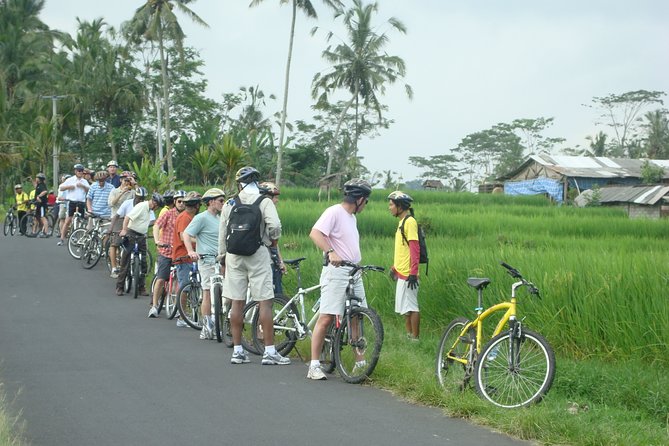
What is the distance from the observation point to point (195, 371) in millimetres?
8984

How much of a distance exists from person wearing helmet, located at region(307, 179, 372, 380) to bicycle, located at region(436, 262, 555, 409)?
1.38 meters

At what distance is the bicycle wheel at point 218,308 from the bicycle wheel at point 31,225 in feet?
54.6

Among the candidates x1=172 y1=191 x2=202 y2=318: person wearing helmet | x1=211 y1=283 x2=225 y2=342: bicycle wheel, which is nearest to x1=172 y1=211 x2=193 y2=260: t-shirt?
x1=172 y1=191 x2=202 y2=318: person wearing helmet

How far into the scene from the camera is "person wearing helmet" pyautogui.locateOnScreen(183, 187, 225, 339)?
Result: 11414 millimetres

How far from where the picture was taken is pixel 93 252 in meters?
19.1

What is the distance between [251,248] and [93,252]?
1082 cm

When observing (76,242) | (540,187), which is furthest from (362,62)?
(76,242)

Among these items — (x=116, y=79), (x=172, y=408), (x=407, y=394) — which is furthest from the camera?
(x=116, y=79)

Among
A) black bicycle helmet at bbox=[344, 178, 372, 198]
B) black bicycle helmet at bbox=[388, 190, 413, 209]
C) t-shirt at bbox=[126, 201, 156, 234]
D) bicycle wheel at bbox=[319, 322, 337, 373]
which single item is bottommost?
bicycle wheel at bbox=[319, 322, 337, 373]

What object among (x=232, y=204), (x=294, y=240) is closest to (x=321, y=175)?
(x=294, y=240)

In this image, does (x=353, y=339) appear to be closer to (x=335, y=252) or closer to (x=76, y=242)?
(x=335, y=252)

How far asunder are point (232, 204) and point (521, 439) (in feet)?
13.7

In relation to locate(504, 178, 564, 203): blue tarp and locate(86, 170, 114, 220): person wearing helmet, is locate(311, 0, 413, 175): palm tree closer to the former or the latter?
locate(504, 178, 564, 203): blue tarp

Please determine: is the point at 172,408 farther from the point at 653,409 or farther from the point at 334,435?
the point at 653,409
